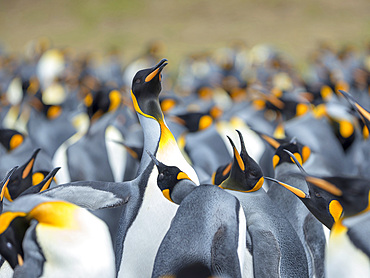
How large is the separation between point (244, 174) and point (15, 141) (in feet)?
5.77

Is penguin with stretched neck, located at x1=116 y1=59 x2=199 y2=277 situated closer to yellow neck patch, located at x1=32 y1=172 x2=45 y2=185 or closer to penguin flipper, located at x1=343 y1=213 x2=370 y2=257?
yellow neck patch, located at x1=32 y1=172 x2=45 y2=185

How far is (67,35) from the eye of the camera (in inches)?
563

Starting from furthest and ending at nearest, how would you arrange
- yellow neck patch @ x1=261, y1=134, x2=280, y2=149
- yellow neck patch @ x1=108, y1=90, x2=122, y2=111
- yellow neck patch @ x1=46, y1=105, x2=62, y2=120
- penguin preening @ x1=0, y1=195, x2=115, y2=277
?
yellow neck patch @ x1=46, y1=105, x2=62, y2=120 < yellow neck patch @ x1=108, y1=90, x2=122, y2=111 < yellow neck patch @ x1=261, y1=134, x2=280, y2=149 < penguin preening @ x1=0, y1=195, x2=115, y2=277

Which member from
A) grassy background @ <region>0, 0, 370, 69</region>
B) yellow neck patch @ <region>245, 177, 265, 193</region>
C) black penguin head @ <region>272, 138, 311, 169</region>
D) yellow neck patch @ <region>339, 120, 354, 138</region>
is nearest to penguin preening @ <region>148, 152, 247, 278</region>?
yellow neck patch @ <region>245, 177, 265, 193</region>

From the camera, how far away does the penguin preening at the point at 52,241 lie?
1276mm

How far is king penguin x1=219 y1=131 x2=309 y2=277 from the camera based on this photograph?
149 centimetres

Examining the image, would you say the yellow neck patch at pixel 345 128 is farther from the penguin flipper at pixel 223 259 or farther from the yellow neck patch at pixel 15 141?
the penguin flipper at pixel 223 259

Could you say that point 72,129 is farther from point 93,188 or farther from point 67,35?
point 67,35

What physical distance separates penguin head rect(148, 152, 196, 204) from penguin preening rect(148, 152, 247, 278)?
0.14ft

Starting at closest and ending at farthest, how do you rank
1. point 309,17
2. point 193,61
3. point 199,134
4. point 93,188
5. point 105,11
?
point 93,188 → point 199,134 → point 193,61 → point 309,17 → point 105,11

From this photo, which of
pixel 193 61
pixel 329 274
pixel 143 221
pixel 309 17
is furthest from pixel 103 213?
pixel 309 17

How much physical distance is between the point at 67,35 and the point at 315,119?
1216 cm

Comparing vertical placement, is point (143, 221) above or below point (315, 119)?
above

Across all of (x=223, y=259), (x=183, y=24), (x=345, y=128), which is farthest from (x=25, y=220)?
(x=183, y=24)
